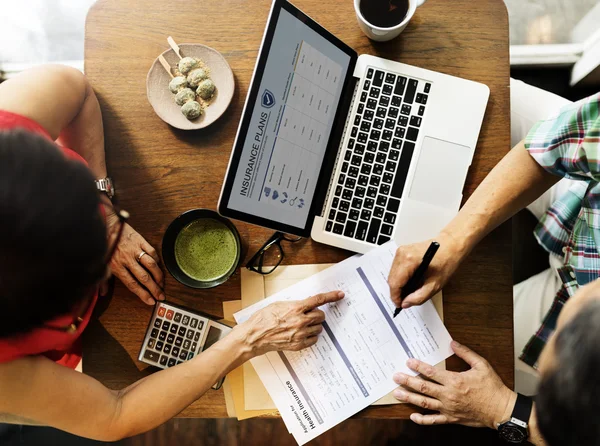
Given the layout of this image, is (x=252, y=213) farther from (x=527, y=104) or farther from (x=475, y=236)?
(x=527, y=104)

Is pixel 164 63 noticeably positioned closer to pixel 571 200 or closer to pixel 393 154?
pixel 393 154

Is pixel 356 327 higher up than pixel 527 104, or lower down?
lower down

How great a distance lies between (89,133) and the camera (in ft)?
3.26

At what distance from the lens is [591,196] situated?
3.04 ft

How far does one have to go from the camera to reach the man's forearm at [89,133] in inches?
39.0

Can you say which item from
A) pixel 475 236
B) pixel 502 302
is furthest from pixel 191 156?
pixel 502 302

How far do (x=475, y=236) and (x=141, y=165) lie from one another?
70 cm

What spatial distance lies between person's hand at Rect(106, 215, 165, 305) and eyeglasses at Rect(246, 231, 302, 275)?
20cm

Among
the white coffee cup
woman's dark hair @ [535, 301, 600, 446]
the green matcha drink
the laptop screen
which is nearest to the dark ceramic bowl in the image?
the green matcha drink

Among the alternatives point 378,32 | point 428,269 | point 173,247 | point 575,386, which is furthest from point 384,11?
point 575,386

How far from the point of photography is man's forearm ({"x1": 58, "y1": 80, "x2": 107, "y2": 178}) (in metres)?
0.99

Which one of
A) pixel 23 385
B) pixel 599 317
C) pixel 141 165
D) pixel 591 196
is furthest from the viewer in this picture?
pixel 141 165

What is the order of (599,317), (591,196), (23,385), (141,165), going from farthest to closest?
(141,165) → (591,196) → (23,385) → (599,317)

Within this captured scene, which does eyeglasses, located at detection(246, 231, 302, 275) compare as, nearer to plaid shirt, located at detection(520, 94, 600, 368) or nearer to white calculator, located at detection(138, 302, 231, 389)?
white calculator, located at detection(138, 302, 231, 389)
